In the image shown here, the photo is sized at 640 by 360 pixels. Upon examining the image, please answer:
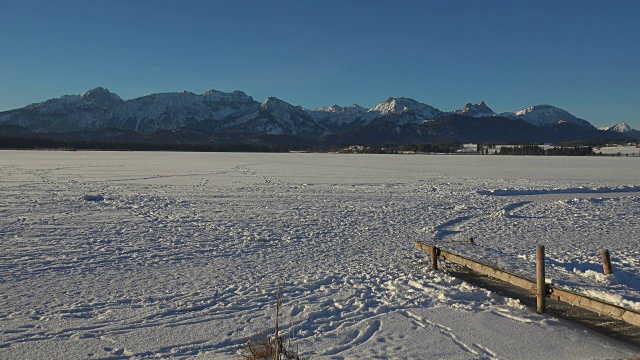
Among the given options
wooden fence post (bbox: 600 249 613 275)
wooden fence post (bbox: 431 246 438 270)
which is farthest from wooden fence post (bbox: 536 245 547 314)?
wooden fence post (bbox: 600 249 613 275)

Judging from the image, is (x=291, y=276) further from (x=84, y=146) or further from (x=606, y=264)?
(x=84, y=146)

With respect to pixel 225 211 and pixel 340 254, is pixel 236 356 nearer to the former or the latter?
pixel 340 254

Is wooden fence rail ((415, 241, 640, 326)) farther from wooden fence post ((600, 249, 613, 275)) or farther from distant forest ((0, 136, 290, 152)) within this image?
distant forest ((0, 136, 290, 152))

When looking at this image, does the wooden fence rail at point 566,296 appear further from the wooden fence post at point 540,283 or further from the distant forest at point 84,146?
the distant forest at point 84,146

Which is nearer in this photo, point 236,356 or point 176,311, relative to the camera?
point 236,356

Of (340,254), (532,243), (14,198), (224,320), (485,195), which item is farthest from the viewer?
(485,195)

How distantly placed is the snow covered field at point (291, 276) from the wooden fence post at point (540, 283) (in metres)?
0.24

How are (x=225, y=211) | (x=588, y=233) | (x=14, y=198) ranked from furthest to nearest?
(x=14, y=198) < (x=225, y=211) < (x=588, y=233)

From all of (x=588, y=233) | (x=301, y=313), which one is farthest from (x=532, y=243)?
(x=301, y=313)

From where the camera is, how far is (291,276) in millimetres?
9844

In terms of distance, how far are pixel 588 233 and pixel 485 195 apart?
1070cm

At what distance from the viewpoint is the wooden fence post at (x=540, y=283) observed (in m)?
7.84

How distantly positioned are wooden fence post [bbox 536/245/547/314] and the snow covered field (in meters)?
0.24

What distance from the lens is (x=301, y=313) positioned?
768cm
